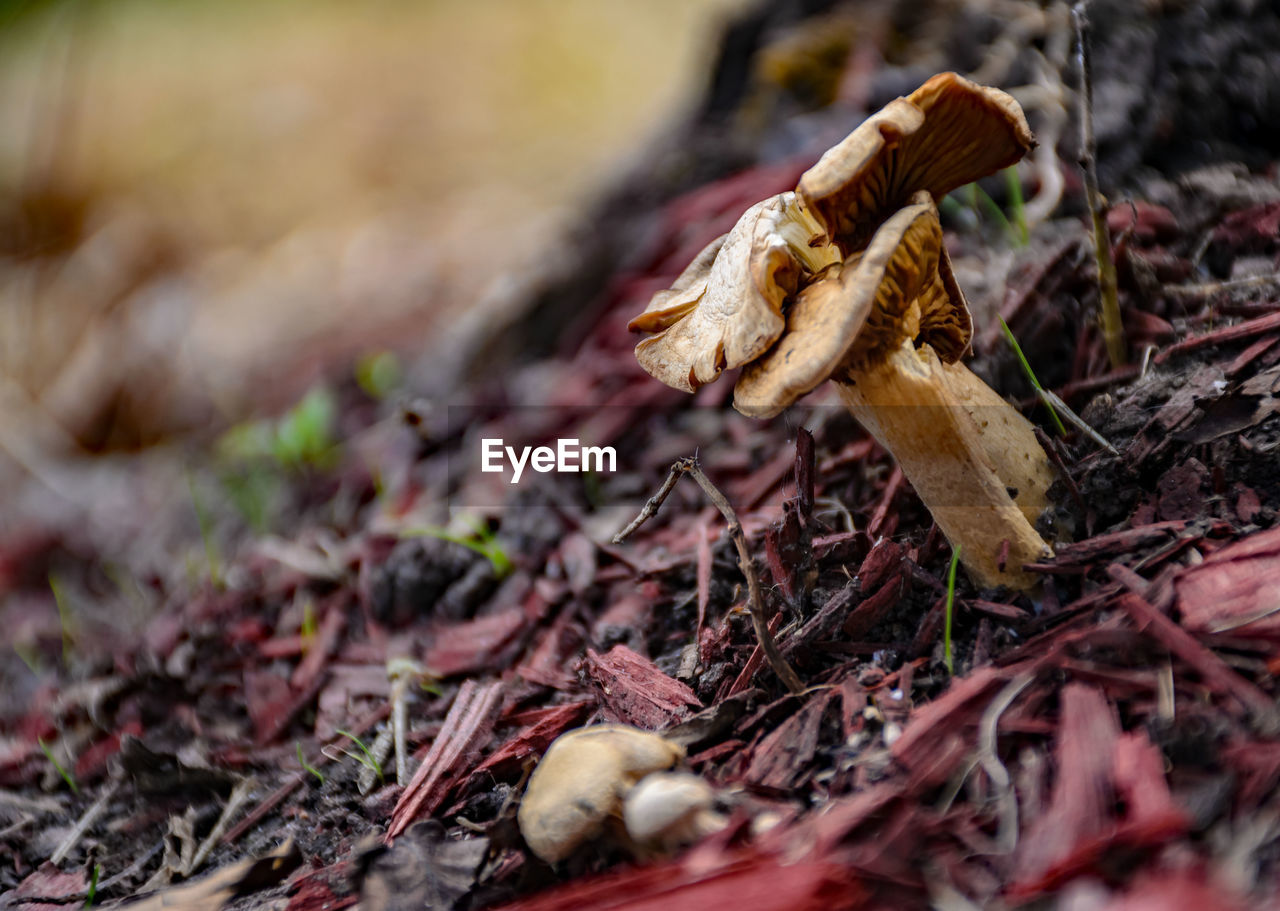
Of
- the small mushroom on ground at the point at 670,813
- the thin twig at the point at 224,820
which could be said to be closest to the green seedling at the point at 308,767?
the thin twig at the point at 224,820

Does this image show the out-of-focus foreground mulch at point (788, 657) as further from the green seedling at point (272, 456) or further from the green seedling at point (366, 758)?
the green seedling at point (272, 456)

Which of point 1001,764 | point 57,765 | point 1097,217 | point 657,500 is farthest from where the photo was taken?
point 57,765

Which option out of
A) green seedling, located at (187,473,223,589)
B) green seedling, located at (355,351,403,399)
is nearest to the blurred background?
green seedling, located at (355,351,403,399)

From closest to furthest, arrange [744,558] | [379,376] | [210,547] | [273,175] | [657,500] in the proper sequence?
1. [744,558]
2. [657,500]
3. [210,547]
4. [379,376]
5. [273,175]

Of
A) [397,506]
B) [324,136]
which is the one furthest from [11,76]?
[397,506]

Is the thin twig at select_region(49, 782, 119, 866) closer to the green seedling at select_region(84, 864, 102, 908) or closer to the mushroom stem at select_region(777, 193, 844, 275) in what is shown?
the green seedling at select_region(84, 864, 102, 908)

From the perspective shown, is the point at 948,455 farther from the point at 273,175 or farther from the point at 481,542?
the point at 273,175

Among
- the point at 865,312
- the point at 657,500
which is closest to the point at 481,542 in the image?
the point at 657,500
